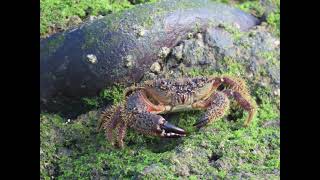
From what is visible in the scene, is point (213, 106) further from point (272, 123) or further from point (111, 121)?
point (111, 121)

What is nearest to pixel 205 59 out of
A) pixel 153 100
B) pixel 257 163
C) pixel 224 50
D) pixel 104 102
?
pixel 224 50

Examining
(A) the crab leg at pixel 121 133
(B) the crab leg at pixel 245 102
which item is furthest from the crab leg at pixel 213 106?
(A) the crab leg at pixel 121 133

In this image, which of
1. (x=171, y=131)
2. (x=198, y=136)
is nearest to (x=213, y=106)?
(x=198, y=136)

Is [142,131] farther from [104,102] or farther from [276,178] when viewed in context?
[276,178]

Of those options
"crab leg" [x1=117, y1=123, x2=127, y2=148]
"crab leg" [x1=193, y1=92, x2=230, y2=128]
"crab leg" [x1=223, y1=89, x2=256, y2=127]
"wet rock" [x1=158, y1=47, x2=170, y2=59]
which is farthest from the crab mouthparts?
"wet rock" [x1=158, y1=47, x2=170, y2=59]

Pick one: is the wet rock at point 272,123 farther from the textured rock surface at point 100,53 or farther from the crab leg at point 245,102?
the textured rock surface at point 100,53

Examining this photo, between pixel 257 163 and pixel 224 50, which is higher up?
pixel 224 50

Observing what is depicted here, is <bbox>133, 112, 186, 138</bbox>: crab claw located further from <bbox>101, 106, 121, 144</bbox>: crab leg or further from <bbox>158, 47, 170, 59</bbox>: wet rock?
<bbox>158, 47, 170, 59</bbox>: wet rock
